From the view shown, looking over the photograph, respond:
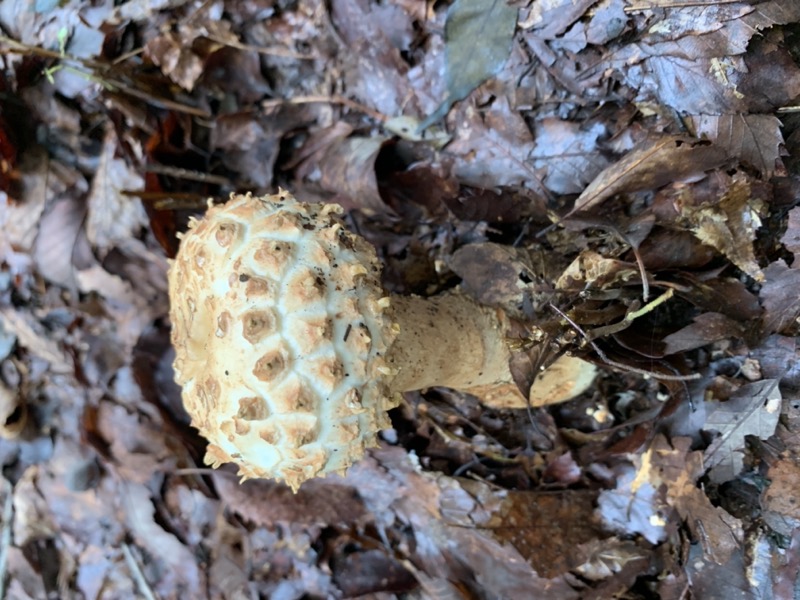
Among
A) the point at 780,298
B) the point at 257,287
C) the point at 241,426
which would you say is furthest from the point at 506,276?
the point at 241,426

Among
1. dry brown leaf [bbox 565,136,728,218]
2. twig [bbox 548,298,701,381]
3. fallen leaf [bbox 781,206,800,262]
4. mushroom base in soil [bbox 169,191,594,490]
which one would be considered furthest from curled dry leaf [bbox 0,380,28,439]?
fallen leaf [bbox 781,206,800,262]

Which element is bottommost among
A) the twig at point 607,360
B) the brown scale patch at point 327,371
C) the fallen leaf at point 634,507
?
the fallen leaf at point 634,507

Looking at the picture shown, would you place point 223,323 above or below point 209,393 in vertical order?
above

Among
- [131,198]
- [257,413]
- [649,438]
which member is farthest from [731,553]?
[131,198]

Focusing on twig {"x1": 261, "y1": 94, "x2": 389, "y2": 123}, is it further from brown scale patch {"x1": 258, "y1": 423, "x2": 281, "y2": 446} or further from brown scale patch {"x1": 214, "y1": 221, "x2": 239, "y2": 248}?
brown scale patch {"x1": 258, "y1": 423, "x2": 281, "y2": 446}

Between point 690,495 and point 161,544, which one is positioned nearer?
point 690,495

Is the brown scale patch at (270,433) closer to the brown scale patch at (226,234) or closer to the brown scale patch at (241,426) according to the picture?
the brown scale patch at (241,426)

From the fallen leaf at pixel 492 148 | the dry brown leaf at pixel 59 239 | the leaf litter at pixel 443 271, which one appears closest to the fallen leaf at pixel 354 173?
the leaf litter at pixel 443 271

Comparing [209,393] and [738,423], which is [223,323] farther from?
[738,423]
